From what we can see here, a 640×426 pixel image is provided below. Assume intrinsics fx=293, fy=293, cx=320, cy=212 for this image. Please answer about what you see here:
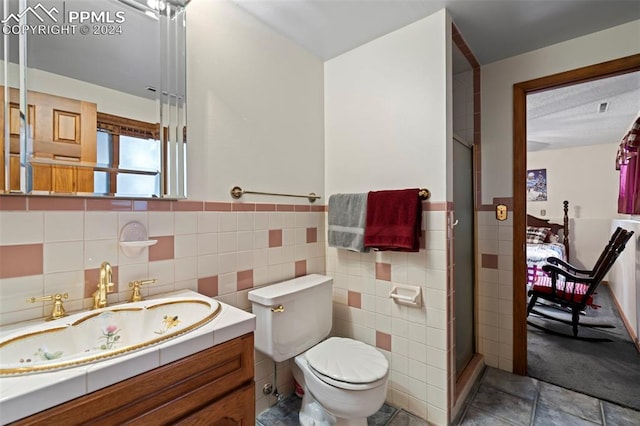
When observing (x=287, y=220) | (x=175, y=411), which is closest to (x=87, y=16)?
(x=287, y=220)

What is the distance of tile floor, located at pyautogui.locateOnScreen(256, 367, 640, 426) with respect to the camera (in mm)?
1576

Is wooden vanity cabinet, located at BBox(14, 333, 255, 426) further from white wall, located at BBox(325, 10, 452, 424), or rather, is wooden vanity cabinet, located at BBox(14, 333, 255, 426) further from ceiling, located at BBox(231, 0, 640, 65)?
ceiling, located at BBox(231, 0, 640, 65)

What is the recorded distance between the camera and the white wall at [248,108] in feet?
4.60

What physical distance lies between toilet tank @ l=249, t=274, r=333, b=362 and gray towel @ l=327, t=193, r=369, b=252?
10.9 inches

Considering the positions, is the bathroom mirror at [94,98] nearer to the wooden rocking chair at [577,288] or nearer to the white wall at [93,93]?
the white wall at [93,93]

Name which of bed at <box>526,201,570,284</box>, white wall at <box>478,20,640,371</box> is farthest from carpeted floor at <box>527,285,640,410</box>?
bed at <box>526,201,570,284</box>

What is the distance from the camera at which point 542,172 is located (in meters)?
5.09

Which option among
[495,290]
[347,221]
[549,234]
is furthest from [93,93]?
[549,234]

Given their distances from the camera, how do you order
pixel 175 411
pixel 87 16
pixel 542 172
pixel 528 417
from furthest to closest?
pixel 542 172 < pixel 528 417 < pixel 87 16 < pixel 175 411

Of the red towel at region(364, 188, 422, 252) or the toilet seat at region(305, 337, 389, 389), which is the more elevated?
the red towel at region(364, 188, 422, 252)

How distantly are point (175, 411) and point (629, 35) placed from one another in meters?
2.79

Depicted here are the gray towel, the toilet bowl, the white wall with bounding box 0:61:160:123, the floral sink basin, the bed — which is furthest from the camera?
the bed

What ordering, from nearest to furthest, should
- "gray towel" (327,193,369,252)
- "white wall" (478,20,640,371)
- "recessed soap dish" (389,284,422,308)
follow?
"recessed soap dish" (389,284,422,308), "gray towel" (327,193,369,252), "white wall" (478,20,640,371)

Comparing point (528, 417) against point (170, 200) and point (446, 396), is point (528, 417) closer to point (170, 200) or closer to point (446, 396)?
point (446, 396)
